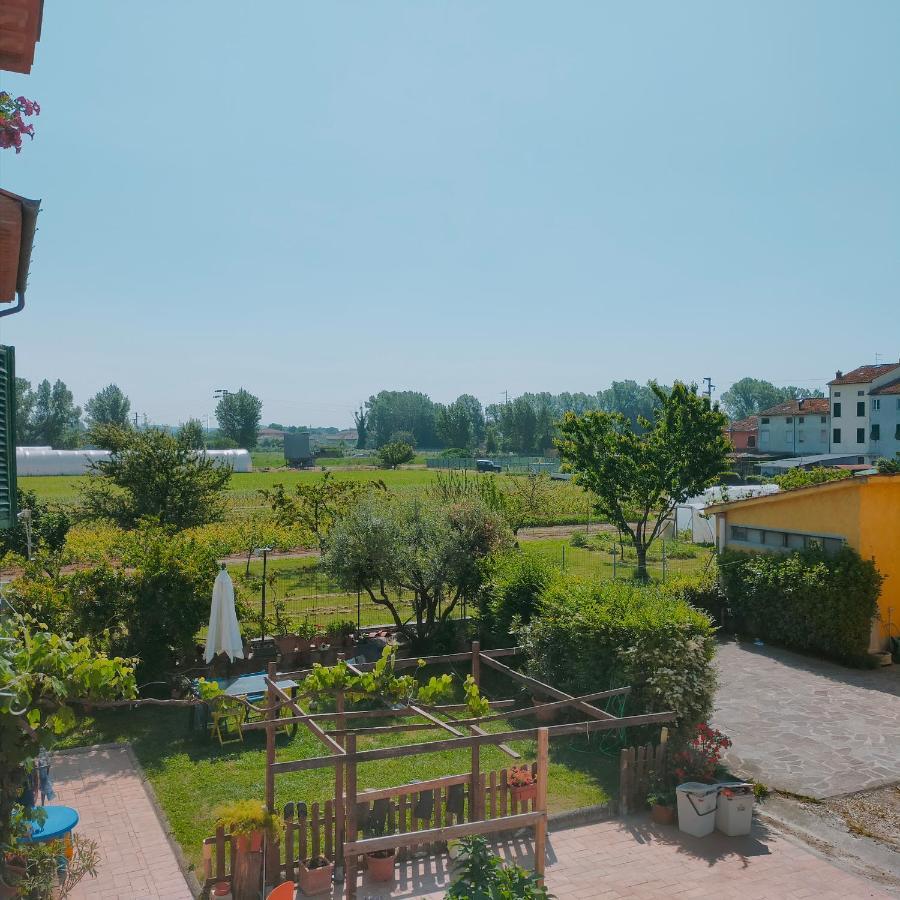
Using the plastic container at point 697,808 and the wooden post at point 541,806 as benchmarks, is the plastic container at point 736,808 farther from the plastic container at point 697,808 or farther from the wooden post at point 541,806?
the wooden post at point 541,806

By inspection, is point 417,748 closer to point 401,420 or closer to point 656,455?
point 656,455

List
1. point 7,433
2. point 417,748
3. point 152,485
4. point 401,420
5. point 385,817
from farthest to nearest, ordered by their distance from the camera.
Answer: point 401,420
point 152,485
point 385,817
point 417,748
point 7,433

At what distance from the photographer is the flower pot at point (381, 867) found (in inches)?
331

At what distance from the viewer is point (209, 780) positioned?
10977mm

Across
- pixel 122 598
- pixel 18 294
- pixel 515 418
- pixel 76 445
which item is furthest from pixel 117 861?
pixel 515 418

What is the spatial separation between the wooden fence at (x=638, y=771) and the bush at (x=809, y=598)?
7.82m

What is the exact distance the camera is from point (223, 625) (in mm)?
13148

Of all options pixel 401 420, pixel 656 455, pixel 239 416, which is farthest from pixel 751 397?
pixel 656 455

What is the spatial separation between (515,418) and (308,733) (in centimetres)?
12141

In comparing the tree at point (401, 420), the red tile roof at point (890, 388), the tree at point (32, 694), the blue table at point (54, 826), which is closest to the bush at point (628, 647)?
the blue table at point (54, 826)

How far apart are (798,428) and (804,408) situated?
2.76 m

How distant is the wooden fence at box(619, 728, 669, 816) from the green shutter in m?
7.58

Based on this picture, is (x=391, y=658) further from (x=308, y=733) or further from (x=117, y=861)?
(x=308, y=733)

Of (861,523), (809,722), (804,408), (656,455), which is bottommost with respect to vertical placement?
(809,722)
